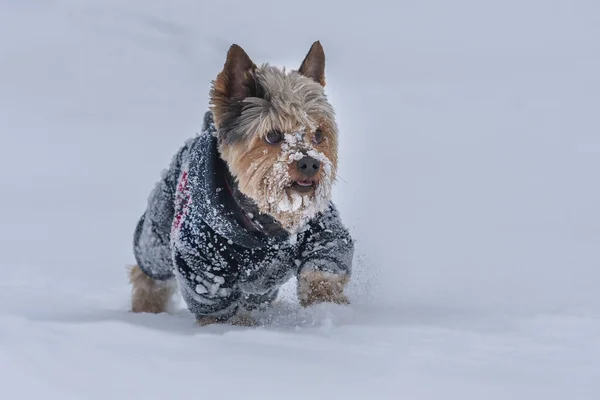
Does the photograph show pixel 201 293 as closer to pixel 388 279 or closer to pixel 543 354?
pixel 388 279

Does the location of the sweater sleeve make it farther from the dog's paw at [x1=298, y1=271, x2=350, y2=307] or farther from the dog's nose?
the dog's nose

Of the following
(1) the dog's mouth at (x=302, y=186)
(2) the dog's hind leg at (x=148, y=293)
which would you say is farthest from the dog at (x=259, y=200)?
(2) the dog's hind leg at (x=148, y=293)

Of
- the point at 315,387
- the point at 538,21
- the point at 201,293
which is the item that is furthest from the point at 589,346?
the point at 538,21

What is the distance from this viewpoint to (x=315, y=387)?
8.58 ft

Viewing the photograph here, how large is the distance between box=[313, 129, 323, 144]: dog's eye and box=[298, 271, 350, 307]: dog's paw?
0.80m

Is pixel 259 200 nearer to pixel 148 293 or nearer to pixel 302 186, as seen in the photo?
pixel 302 186

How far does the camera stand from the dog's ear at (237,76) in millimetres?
4371

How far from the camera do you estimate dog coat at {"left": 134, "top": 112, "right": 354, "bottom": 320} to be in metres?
4.29

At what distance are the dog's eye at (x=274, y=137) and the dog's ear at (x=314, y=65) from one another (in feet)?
2.16

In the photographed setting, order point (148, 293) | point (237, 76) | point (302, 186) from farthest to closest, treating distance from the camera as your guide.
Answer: point (148, 293)
point (237, 76)
point (302, 186)

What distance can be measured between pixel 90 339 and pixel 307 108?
1948mm

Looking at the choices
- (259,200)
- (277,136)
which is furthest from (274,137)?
(259,200)

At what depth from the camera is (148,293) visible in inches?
229

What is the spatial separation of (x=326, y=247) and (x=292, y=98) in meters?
0.94
